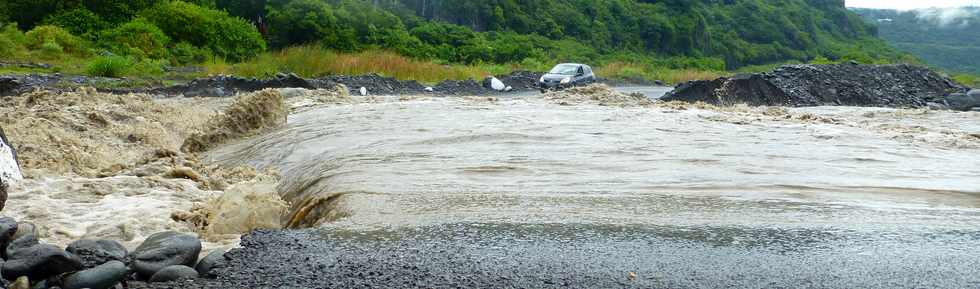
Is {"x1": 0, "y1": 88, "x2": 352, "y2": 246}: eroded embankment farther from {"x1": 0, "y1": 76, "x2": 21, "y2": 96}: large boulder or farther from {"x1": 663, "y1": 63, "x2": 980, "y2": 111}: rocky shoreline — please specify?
{"x1": 663, "y1": 63, "x2": 980, "y2": 111}: rocky shoreline

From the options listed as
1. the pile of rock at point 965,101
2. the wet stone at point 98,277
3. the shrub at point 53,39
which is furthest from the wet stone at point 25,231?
the shrub at point 53,39

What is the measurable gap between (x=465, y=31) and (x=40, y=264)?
5046 centimetres

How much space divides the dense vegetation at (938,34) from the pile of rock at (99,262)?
10197cm

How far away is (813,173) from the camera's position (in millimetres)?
8070

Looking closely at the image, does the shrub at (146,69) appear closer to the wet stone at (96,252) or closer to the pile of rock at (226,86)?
the pile of rock at (226,86)

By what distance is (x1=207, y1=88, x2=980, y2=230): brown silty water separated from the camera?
5965 mm

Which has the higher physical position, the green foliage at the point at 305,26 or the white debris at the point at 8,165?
the white debris at the point at 8,165

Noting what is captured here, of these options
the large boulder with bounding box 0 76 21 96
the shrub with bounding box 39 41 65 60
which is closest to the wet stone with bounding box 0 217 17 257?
the large boulder with bounding box 0 76 21 96

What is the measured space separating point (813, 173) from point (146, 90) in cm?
1664

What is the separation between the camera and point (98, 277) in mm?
4188

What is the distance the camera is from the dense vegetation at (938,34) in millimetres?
103375

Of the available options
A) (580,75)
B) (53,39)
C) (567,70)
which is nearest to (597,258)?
(580,75)

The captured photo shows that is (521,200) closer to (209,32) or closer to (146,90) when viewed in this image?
(146,90)

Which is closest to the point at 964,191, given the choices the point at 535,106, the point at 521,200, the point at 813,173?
the point at 813,173
